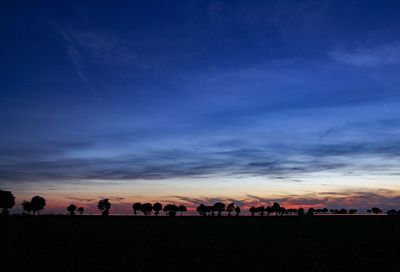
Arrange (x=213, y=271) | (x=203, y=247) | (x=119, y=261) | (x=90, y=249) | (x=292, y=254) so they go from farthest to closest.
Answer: (x=203, y=247), (x=90, y=249), (x=292, y=254), (x=119, y=261), (x=213, y=271)

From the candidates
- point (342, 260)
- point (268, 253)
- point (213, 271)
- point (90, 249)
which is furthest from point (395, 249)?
point (90, 249)

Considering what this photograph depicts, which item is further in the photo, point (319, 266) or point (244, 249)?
point (244, 249)

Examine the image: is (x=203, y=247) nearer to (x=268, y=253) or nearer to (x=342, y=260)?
(x=268, y=253)

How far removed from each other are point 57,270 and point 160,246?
14553 mm

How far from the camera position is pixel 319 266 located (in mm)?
25641

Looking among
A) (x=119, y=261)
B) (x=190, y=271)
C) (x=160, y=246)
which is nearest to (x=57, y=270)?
(x=119, y=261)

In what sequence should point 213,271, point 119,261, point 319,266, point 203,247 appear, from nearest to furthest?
point 213,271 → point 319,266 → point 119,261 → point 203,247

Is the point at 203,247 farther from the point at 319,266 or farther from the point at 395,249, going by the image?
the point at 395,249

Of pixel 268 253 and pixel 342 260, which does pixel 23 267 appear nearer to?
pixel 268 253

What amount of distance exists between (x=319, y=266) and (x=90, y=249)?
19342 millimetres

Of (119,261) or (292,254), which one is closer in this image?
(119,261)

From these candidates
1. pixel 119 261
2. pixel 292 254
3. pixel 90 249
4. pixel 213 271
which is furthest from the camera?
pixel 90 249

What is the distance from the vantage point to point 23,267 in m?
24.2

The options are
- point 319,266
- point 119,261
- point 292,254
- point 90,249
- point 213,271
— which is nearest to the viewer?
point 213,271
